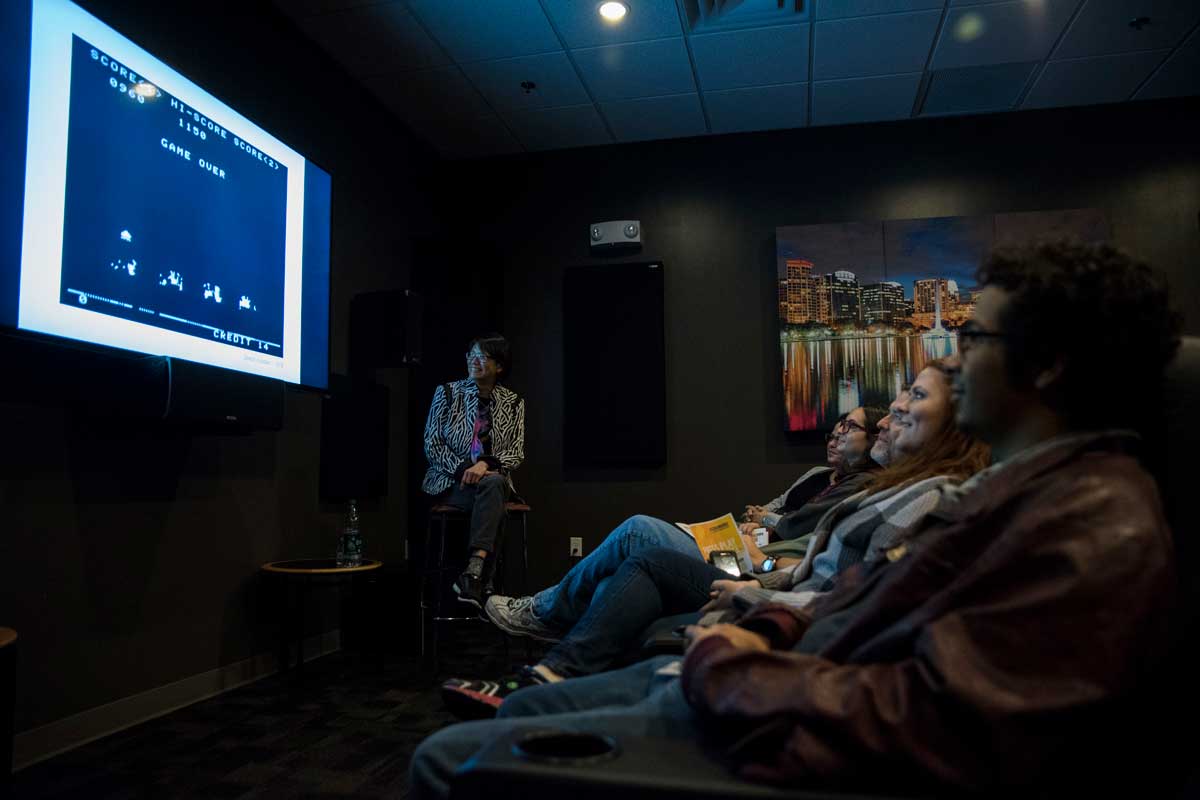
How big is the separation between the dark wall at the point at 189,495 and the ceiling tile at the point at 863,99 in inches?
103

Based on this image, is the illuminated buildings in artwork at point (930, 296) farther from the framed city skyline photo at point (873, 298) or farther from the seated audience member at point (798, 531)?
the seated audience member at point (798, 531)

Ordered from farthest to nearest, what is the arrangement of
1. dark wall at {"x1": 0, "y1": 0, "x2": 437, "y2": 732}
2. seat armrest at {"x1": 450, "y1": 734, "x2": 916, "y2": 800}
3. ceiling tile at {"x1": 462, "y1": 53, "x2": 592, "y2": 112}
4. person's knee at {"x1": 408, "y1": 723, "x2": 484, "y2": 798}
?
1. ceiling tile at {"x1": 462, "y1": 53, "x2": 592, "y2": 112}
2. dark wall at {"x1": 0, "y1": 0, "x2": 437, "y2": 732}
3. person's knee at {"x1": 408, "y1": 723, "x2": 484, "y2": 798}
4. seat armrest at {"x1": 450, "y1": 734, "x2": 916, "y2": 800}

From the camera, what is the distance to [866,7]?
3.74 meters

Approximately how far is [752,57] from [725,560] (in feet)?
9.30

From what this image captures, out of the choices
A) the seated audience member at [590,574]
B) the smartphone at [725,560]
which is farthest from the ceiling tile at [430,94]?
the smartphone at [725,560]

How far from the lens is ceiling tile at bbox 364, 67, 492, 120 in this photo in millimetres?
4359

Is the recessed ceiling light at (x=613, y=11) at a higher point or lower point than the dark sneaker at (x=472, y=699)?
higher

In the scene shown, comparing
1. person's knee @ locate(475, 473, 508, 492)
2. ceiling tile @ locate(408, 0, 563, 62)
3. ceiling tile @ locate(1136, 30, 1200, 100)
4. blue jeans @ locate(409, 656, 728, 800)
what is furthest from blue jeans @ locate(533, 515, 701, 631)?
ceiling tile @ locate(1136, 30, 1200, 100)

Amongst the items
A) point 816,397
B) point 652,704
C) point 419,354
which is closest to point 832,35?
point 816,397

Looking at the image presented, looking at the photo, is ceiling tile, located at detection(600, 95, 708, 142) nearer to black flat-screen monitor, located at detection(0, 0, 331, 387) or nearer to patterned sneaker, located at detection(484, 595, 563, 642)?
black flat-screen monitor, located at detection(0, 0, 331, 387)

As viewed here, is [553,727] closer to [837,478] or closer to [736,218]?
[837,478]

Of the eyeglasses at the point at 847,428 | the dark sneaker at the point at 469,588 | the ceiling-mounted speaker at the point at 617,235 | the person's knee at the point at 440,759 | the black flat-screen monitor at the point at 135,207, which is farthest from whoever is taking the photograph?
the ceiling-mounted speaker at the point at 617,235

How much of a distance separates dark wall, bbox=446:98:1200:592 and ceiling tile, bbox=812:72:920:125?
5.3 inches

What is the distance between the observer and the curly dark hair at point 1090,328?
854mm
